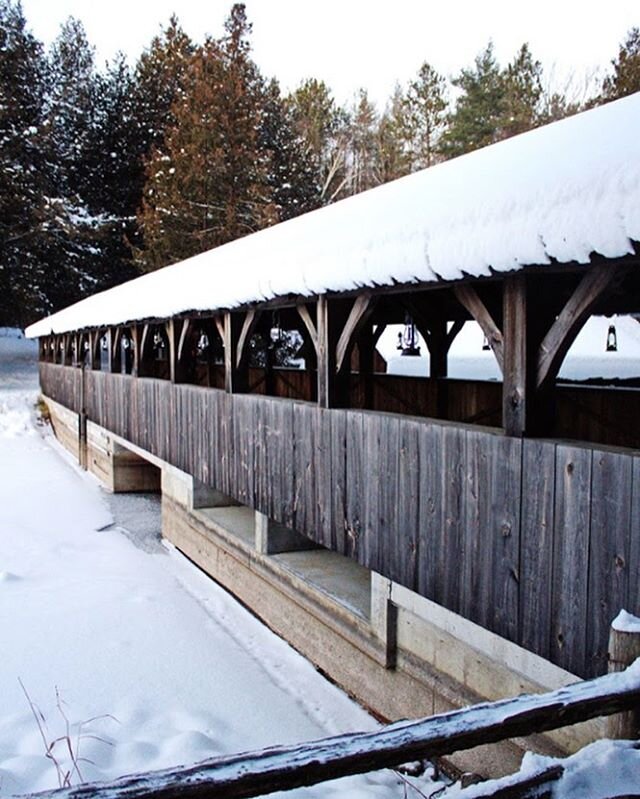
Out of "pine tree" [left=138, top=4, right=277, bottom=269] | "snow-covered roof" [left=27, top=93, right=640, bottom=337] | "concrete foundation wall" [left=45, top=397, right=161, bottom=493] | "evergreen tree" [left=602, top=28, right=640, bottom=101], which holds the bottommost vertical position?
"concrete foundation wall" [left=45, top=397, right=161, bottom=493]

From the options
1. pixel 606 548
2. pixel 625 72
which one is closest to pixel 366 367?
pixel 606 548

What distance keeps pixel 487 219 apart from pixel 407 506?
1922mm

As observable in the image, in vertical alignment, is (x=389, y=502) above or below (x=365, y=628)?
above

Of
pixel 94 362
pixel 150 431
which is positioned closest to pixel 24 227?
pixel 94 362

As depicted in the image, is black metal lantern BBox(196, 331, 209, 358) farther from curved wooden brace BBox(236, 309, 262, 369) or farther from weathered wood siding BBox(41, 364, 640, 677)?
weathered wood siding BBox(41, 364, 640, 677)

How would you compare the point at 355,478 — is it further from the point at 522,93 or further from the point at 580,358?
the point at 522,93

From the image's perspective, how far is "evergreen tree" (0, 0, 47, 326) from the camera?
25828 millimetres

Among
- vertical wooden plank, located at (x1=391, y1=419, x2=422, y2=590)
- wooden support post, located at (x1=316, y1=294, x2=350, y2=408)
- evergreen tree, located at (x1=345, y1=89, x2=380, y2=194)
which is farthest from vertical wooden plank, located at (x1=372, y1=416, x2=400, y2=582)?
evergreen tree, located at (x1=345, y1=89, x2=380, y2=194)

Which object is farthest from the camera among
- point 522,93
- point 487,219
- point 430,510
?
point 522,93

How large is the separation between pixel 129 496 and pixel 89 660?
7.29 metres

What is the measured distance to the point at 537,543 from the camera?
350 centimetres

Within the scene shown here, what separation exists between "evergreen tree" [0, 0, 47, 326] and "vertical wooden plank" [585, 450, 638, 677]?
86.1 feet

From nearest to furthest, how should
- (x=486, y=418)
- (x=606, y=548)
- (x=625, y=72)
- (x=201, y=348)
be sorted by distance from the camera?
(x=606, y=548), (x=486, y=418), (x=201, y=348), (x=625, y=72)

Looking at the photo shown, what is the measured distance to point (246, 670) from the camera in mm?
5949
